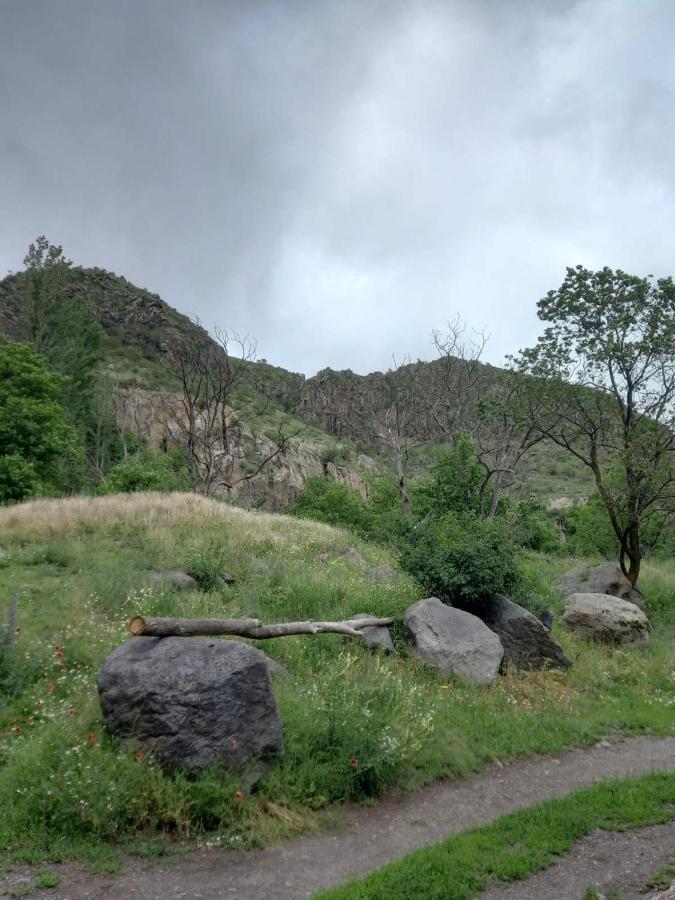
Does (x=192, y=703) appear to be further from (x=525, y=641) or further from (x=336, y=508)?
(x=336, y=508)

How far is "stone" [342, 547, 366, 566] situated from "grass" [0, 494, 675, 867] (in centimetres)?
43

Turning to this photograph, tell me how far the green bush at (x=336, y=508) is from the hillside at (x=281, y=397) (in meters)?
5.24

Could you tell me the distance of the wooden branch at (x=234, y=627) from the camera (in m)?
6.96

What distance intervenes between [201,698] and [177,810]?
1.05 meters

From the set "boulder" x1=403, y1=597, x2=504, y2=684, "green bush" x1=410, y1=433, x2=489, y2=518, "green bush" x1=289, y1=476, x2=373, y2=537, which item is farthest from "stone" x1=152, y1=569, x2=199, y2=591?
"green bush" x1=289, y1=476, x2=373, y2=537

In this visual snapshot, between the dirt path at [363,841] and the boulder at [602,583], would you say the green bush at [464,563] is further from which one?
the boulder at [602,583]

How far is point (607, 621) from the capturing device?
46.9 feet

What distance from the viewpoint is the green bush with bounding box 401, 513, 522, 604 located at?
12.1m

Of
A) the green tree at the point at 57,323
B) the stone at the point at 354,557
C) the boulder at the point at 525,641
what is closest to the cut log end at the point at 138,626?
the boulder at the point at 525,641

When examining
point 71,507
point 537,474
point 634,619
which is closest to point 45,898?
point 71,507

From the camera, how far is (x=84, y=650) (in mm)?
8500

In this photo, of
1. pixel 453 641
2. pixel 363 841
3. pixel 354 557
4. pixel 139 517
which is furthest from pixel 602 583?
pixel 363 841

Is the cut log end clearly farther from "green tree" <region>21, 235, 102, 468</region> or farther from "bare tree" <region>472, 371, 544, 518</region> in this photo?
"green tree" <region>21, 235, 102, 468</region>

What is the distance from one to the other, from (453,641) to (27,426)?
21432 millimetres
